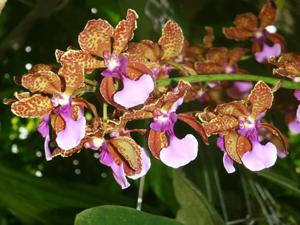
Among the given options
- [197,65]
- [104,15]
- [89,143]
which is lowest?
[89,143]

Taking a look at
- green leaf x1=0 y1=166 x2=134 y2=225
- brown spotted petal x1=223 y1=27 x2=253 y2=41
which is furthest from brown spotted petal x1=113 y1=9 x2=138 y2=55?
green leaf x1=0 y1=166 x2=134 y2=225

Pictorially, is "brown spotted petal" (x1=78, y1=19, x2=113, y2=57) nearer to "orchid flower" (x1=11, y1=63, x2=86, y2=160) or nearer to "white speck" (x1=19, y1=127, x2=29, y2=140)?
"orchid flower" (x1=11, y1=63, x2=86, y2=160)

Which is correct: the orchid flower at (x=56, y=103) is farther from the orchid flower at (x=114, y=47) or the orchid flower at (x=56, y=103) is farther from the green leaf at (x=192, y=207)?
the green leaf at (x=192, y=207)

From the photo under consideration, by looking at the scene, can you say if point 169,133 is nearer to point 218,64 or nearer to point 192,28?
point 218,64

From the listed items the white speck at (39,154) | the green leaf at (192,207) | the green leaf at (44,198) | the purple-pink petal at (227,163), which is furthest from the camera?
the white speck at (39,154)

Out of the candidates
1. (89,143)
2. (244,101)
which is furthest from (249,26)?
(89,143)

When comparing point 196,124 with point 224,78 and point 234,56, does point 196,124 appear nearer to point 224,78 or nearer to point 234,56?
point 224,78

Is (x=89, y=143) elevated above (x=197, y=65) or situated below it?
below

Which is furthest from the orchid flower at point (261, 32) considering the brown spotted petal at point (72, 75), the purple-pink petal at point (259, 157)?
the brown spotted petal at point (72, 75)
